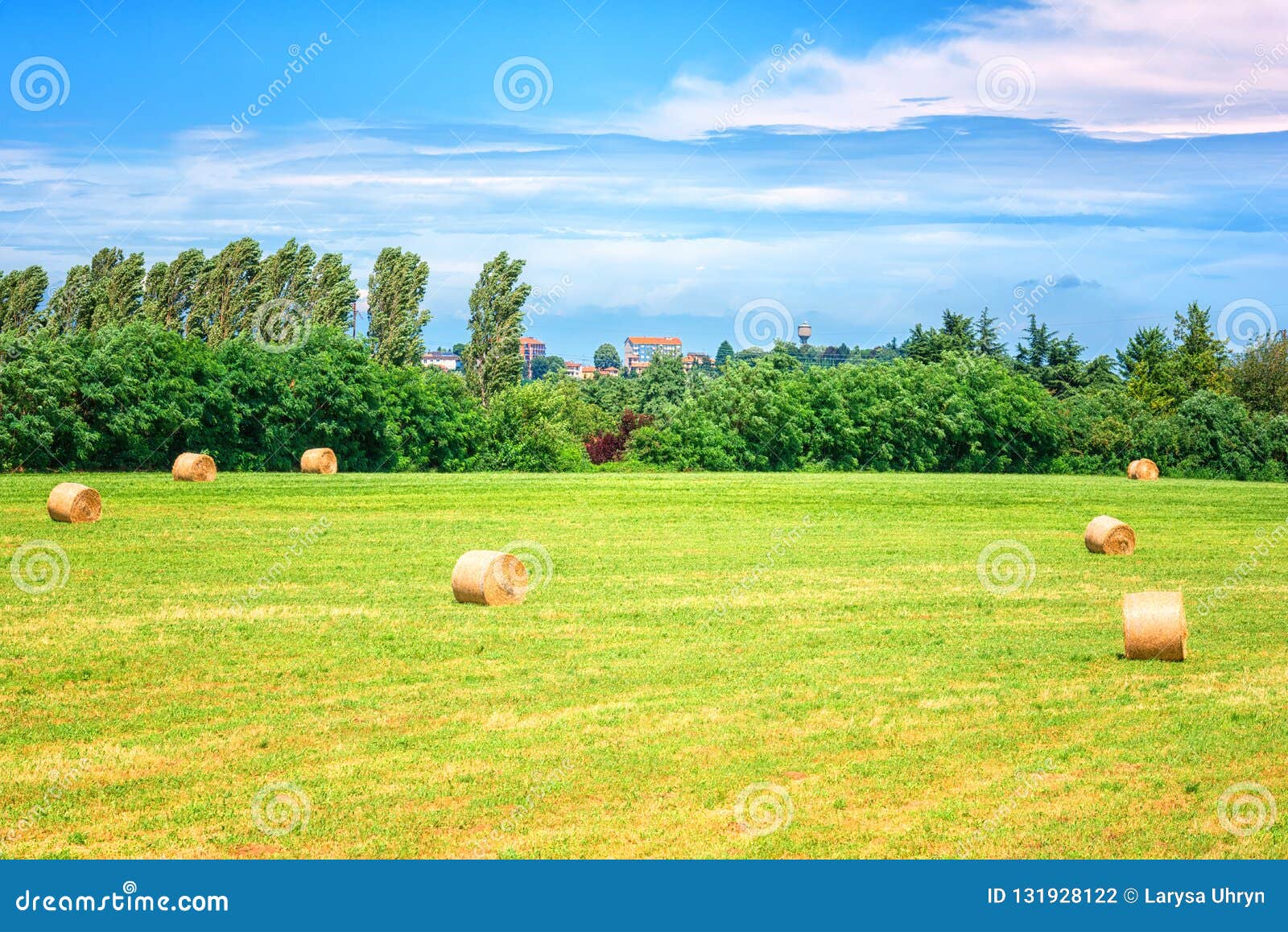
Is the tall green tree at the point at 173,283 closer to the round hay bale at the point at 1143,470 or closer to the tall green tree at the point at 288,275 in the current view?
the tall green tree at the point at 288,275

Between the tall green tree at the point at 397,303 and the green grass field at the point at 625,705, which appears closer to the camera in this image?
the green grass field at the point at 625,705

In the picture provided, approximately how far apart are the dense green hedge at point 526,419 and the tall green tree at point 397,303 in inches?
464

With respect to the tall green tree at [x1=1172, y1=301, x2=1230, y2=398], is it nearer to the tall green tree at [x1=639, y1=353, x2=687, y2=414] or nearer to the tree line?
the tree line

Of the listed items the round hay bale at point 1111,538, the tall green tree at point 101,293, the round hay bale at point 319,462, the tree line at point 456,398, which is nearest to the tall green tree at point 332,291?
the tree line at point 456,398

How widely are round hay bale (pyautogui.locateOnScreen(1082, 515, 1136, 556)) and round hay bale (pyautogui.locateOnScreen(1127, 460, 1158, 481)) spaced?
30.1 meters

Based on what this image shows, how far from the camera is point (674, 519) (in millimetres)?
34875

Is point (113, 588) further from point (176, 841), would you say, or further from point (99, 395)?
point (99, 395)

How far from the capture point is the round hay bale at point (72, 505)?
28.9 metres

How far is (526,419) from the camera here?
55.2 metres

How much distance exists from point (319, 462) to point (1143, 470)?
1419 inches

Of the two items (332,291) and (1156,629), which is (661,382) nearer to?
(332,291)

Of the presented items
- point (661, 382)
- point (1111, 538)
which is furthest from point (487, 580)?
point (661, 382)

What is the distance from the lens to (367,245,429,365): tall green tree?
6744 centimetres

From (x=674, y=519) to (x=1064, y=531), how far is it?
34.7ft
